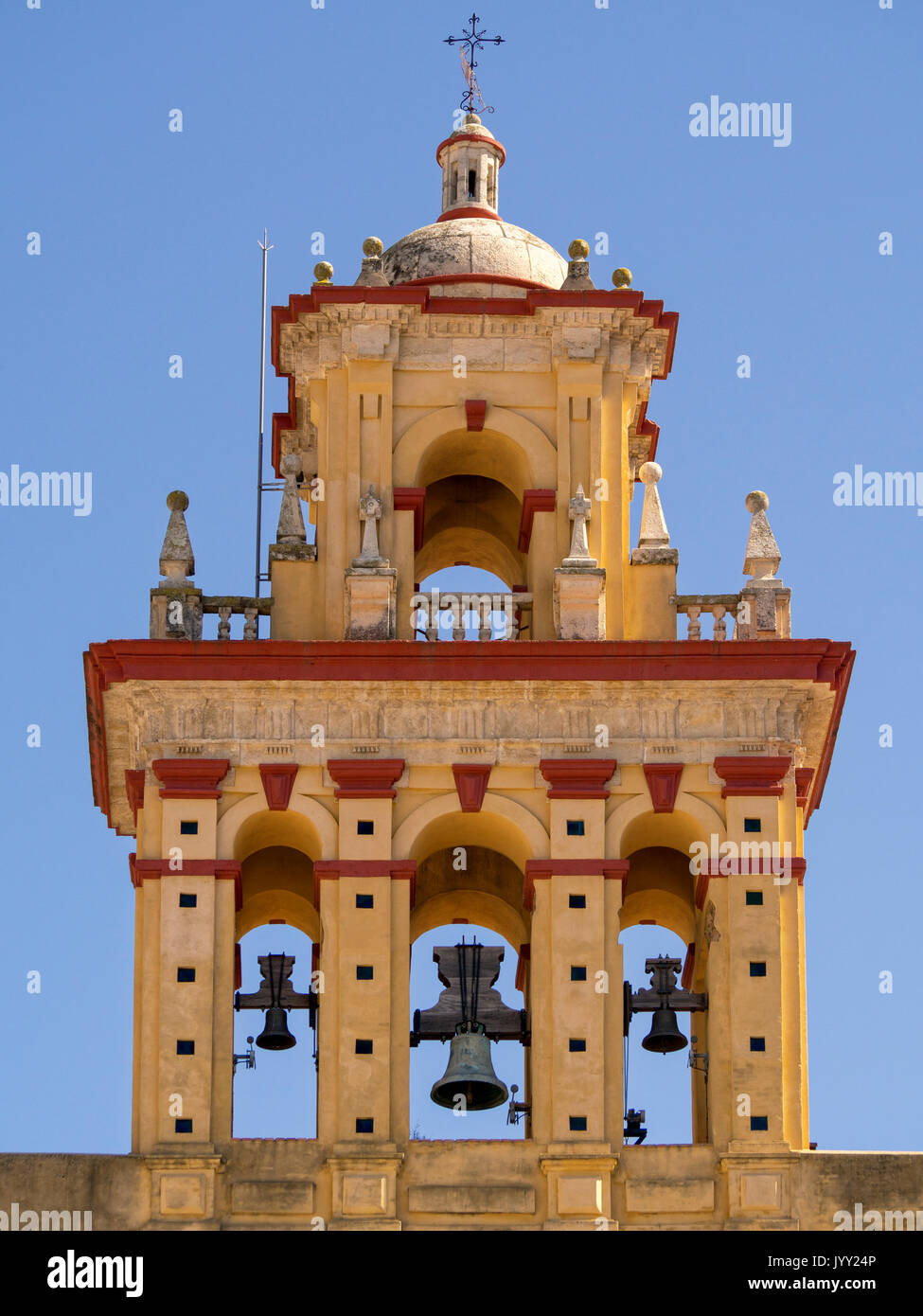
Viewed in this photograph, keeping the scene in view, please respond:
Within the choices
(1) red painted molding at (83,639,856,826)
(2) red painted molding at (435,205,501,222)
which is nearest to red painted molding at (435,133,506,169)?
(2) red painted molding at (435,205,501,222)

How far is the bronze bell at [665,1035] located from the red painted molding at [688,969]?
61.1 inches

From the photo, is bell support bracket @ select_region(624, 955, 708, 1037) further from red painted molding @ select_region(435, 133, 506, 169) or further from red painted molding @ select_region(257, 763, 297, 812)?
red painted molding @ select_region(435, 133, 506, 169)

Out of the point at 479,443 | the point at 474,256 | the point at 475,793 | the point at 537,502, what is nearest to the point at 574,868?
the point at 475,793

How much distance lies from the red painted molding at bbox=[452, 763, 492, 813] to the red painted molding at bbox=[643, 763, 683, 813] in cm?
198

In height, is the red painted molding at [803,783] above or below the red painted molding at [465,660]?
below

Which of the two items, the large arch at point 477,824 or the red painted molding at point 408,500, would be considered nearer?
the large arch at point 477,824

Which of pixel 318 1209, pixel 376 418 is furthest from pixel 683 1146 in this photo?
pixel 376 418

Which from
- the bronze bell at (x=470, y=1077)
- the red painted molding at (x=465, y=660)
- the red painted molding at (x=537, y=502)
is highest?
the red painted molding at (x=537, y=502)

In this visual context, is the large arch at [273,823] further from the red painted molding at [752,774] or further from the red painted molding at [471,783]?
the red painted molding at [752,774]

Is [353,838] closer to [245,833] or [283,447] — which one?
[245,833]

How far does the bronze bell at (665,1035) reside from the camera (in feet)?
174

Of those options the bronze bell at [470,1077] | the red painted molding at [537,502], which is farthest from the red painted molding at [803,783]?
the bronze bell at [470,1077]

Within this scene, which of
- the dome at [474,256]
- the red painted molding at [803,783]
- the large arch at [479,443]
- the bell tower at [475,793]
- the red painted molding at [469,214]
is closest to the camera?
the bell tower at [475,793]
